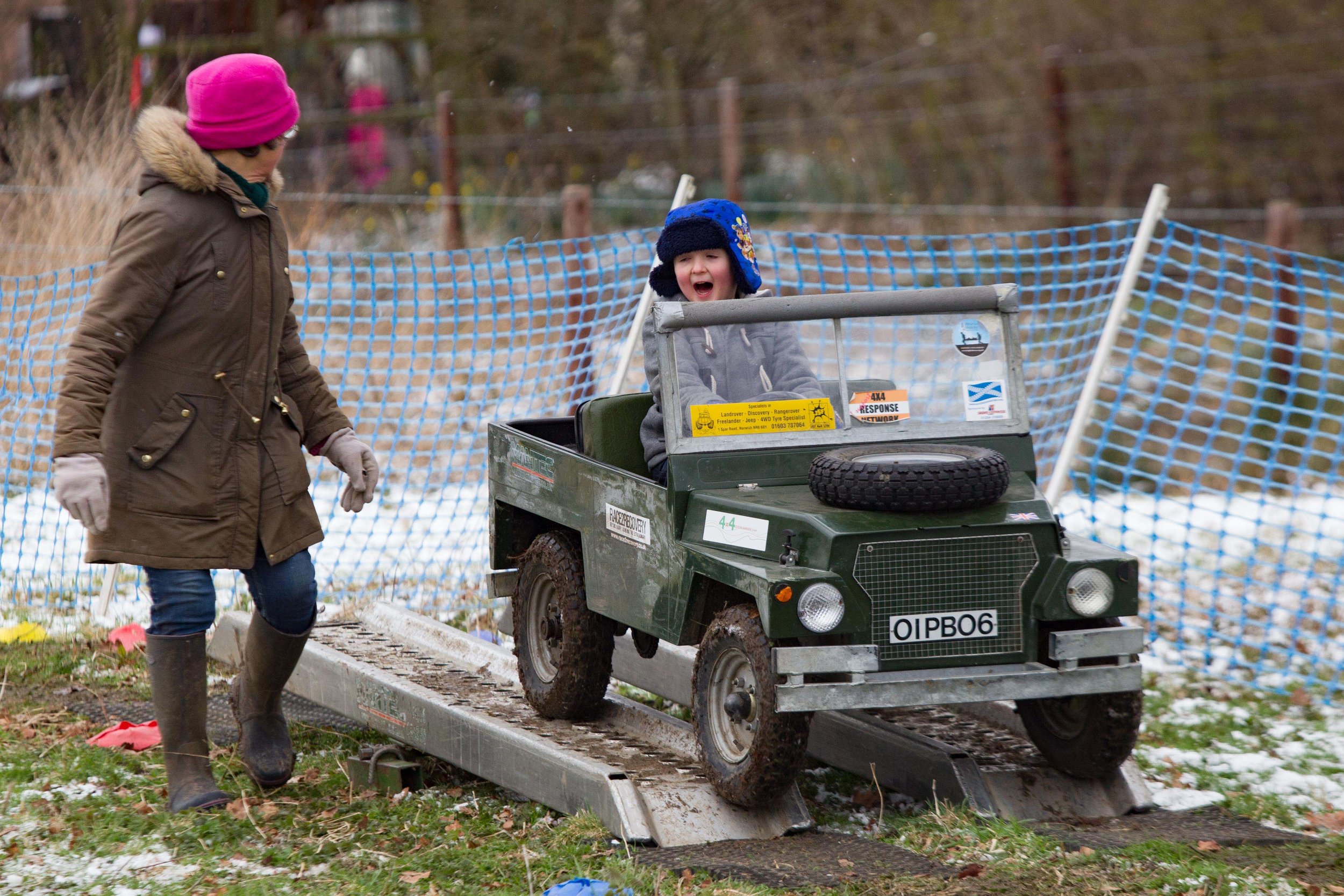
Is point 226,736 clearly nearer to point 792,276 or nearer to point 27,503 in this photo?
point 27,503

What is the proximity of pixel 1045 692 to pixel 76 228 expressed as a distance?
769cm

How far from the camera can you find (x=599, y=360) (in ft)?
26.5

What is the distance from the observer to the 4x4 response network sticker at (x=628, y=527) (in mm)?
4391

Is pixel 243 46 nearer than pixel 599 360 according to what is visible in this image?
No

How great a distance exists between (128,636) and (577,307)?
3.21 m

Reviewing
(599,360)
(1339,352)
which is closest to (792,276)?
(599,360)

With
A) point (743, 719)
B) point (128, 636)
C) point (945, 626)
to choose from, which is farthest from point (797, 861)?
point (128, 636)

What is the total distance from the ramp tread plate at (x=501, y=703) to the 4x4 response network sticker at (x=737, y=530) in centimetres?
73

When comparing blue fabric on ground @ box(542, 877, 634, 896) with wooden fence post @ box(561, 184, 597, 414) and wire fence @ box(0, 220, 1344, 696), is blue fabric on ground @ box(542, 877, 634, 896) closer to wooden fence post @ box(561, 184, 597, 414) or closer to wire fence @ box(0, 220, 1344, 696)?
wire fence @ box(0, 220, 1344, 696)

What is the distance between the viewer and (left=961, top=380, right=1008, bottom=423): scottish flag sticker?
4520 mm

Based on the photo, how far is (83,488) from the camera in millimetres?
3725

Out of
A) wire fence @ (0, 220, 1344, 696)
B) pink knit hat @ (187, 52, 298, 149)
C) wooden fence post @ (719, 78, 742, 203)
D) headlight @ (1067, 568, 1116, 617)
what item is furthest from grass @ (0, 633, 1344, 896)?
wooden fence post @ (719, 78, 742, 203)

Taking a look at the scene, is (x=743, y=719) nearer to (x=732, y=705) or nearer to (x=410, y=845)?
(x=732, y=705)

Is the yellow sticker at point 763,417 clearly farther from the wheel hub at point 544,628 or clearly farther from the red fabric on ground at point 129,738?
the red fabric on ground at point 129,738
